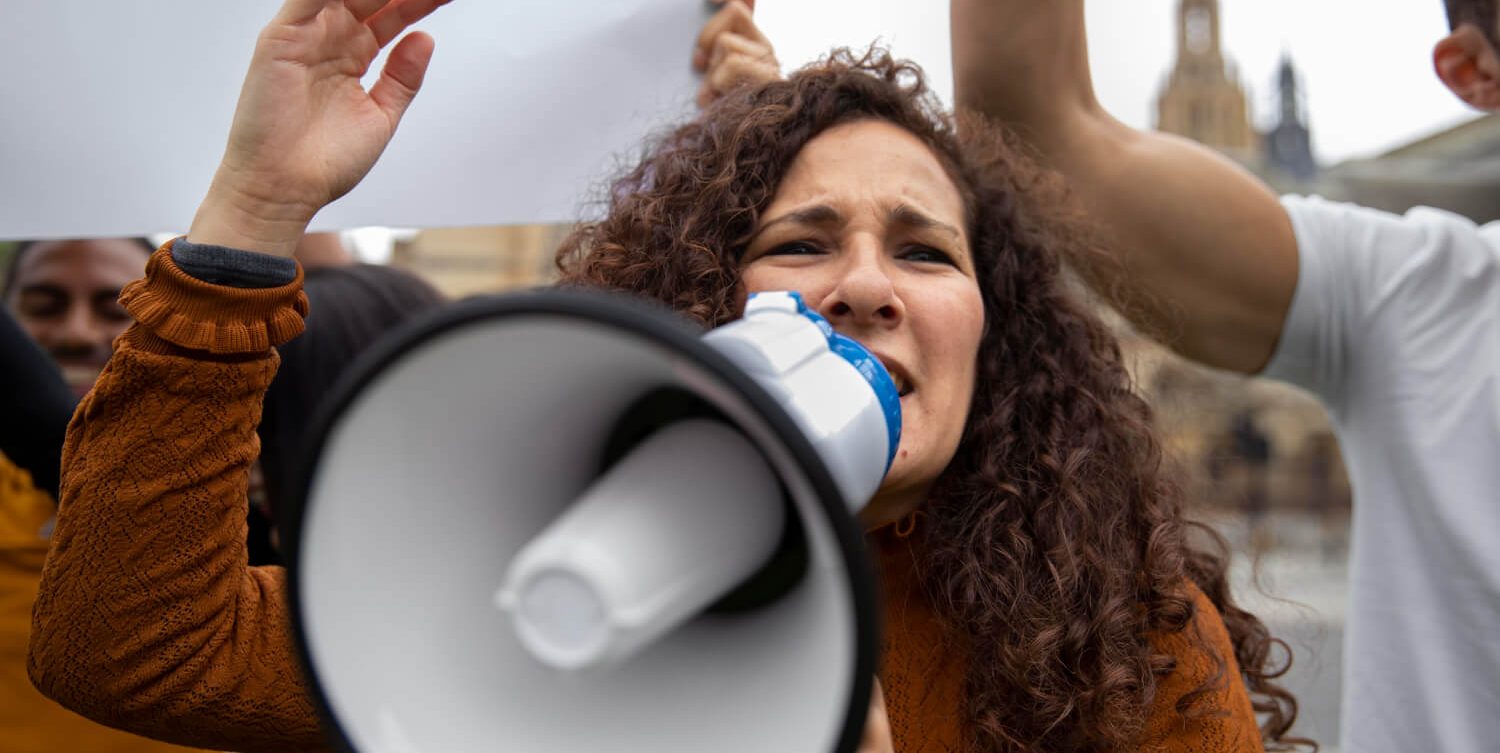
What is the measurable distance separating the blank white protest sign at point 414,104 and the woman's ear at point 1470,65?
0.86 m

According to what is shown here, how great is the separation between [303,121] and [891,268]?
0.72 m

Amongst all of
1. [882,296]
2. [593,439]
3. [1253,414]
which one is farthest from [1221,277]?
[1253,414]

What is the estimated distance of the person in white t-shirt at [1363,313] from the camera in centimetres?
174

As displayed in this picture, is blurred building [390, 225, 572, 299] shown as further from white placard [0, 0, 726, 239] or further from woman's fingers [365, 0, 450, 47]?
woman's fingers [365, 0, 450, 47]

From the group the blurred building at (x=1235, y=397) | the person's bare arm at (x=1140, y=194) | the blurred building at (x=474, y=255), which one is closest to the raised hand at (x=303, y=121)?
the person's bare arm at (x=1140, y=194)

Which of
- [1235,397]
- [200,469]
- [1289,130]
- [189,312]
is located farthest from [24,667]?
[1289,130]

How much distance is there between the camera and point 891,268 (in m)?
1.42

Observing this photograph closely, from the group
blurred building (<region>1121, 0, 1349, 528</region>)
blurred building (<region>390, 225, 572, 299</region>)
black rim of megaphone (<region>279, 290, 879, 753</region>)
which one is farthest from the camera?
blurred building (<region>390, 225, 572, 299</region>)

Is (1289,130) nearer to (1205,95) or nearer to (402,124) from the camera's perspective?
(1205,95)

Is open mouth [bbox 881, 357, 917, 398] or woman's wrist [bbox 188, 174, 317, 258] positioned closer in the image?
woman's wrist [bbox 188, 174, 317, 258]

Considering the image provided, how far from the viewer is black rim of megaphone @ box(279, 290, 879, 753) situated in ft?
2.41

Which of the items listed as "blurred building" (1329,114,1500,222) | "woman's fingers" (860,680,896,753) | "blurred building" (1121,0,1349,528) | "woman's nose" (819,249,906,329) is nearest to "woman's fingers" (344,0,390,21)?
"woman's nose" (819,249,906,329)

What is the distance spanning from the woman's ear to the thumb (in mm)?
1696

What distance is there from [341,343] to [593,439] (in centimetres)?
129
